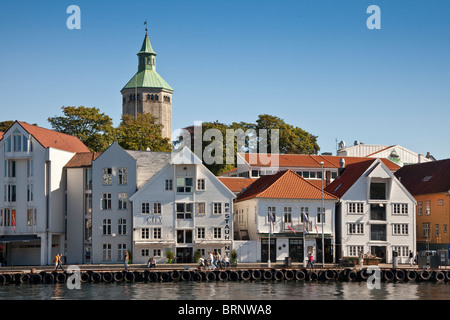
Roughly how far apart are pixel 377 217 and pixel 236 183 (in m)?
22.4

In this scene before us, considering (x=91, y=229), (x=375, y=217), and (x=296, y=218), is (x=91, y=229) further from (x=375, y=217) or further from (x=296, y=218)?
(x=375, y=217)

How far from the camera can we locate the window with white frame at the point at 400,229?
9438 centimetres

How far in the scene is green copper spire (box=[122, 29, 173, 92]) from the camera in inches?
7667

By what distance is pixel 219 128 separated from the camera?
13375cm

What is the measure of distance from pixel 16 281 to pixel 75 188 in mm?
21769

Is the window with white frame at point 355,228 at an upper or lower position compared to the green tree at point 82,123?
lower

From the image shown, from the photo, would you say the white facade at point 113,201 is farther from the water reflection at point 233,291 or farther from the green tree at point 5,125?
the green tree at point 5,125

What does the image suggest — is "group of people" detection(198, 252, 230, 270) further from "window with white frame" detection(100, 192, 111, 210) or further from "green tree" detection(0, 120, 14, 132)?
"green tree" detection(0, 120, 14, 132)

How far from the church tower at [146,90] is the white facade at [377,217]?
105m

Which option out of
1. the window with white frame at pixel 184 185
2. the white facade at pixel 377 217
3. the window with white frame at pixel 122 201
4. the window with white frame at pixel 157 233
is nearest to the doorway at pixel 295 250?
the white facade at pixel 377 217

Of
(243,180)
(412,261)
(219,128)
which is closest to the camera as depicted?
(412,261)

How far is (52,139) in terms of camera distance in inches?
3821
